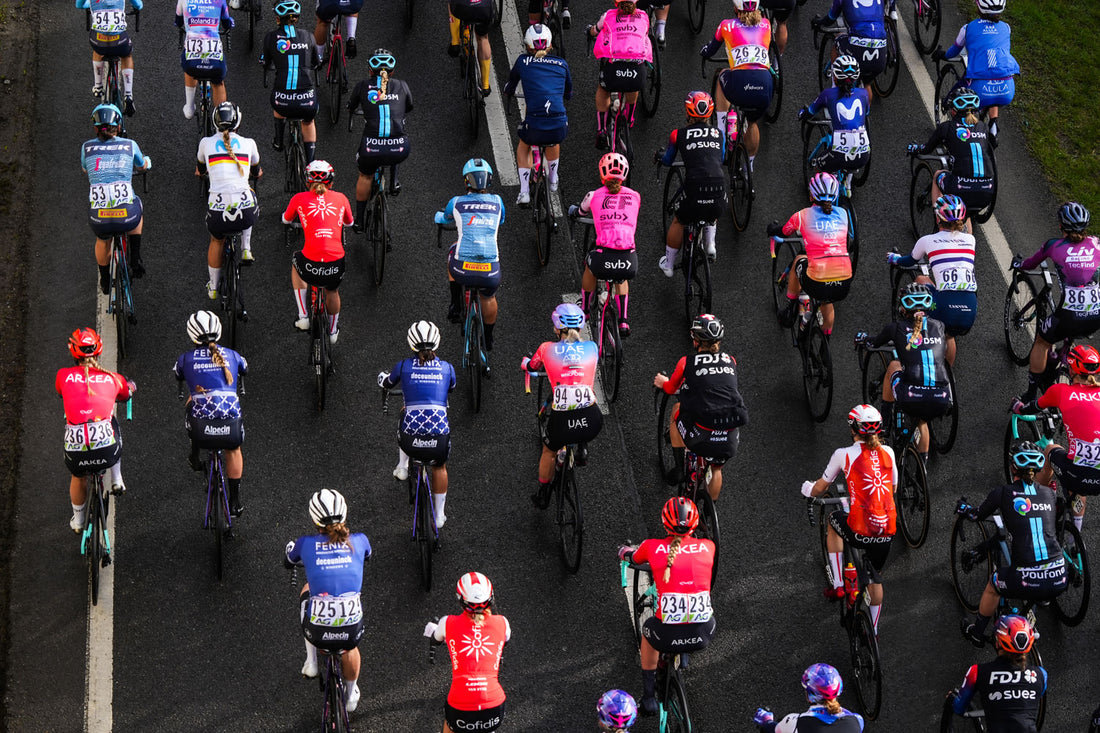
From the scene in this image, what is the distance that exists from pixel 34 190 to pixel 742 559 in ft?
35.2

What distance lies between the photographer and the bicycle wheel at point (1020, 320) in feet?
61.4

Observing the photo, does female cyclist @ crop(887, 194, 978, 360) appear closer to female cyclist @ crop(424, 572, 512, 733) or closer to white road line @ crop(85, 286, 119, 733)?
female cyclist @ crop(424, 572, 512, 733)

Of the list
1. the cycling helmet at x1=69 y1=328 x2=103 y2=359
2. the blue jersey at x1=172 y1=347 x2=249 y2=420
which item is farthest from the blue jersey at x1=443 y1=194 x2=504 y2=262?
the cycling helmet at x1=69 y1=328 x2=103 y2=359

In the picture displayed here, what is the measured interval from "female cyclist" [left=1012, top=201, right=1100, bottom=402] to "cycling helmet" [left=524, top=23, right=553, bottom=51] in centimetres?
675

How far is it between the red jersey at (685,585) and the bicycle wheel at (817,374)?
415cm

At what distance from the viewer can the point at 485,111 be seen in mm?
21641

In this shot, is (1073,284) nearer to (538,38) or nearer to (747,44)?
(747,44)

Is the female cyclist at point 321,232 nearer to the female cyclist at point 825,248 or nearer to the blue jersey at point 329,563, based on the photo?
the blue jersey at point 329,563

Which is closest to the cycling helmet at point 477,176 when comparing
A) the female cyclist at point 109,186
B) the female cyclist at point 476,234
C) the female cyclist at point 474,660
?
the female cyclist at point 476,234

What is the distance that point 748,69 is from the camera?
1953 cm

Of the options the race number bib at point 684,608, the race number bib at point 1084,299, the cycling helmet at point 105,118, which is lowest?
the race number bib at point 684,608

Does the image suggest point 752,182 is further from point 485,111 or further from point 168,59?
point 168,59

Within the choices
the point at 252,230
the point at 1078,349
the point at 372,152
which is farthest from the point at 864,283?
the point at 252,230

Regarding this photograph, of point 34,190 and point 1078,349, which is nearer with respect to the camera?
point 1078,349
